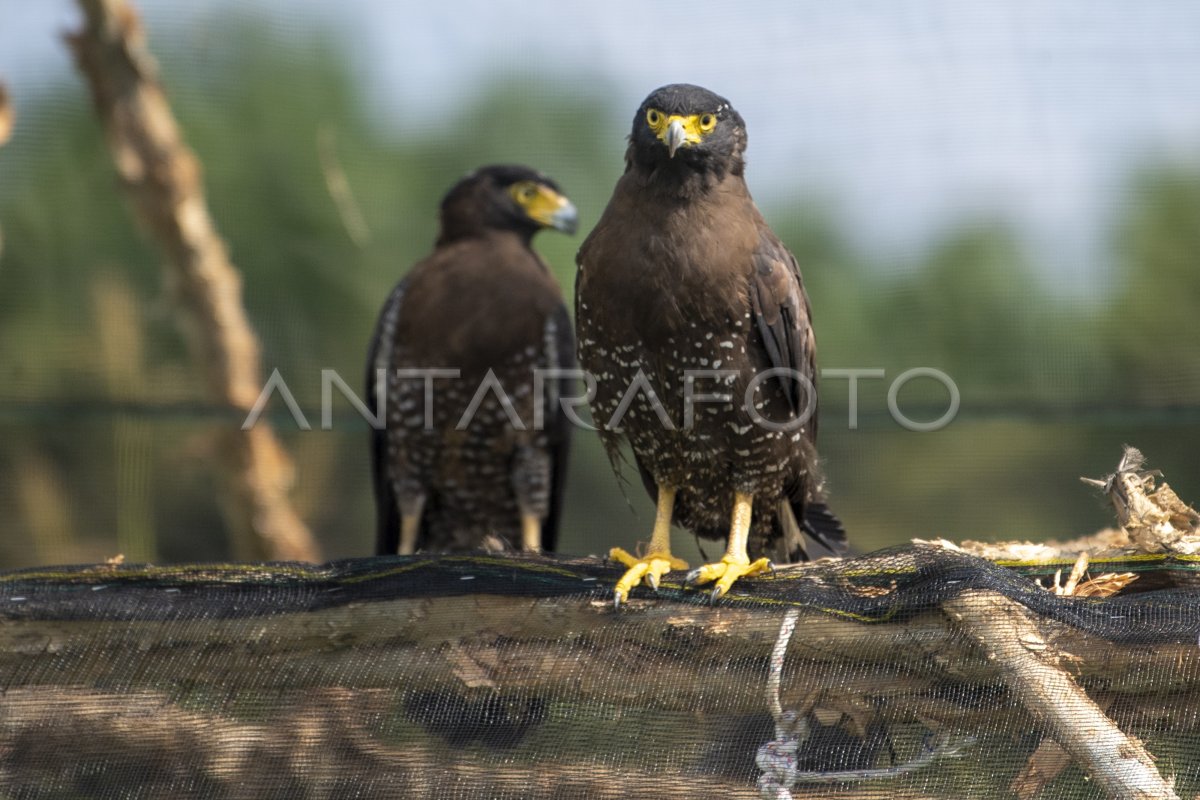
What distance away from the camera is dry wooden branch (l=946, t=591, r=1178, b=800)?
2.46 m

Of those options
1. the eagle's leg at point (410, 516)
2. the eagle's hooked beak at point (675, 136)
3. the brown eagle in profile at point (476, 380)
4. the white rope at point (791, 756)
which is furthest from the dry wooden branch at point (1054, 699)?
the eagle's leg at point (410, 516)

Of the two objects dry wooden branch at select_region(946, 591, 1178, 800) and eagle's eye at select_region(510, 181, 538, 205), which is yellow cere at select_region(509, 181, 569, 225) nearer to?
eagle's eye at select_region(510, 181, 538, 205)

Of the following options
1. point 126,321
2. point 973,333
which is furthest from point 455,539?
point 973,333

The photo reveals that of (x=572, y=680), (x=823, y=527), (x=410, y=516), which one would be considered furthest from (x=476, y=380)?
(x=572, y=680)

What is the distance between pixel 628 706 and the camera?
2727 millimetres

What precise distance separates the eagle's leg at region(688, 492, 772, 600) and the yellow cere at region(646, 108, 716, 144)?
930 mm

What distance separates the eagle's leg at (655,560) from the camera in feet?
9.52

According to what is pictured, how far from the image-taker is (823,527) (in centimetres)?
408

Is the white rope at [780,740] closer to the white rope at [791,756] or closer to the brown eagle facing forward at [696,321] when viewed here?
the white rope at [791,756]

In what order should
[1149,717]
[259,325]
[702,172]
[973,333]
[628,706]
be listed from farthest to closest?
1. [259,325]
2. [973,333]
3. [702,172]
4. [628,706]
5. [1149,717]

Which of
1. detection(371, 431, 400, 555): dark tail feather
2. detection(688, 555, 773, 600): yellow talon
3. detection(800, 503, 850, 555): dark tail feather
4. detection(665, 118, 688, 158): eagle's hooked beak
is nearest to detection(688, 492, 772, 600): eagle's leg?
detection(688, 555, 773, 600): yellow talon

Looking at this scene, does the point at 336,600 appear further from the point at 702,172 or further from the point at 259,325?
the point at 259,325

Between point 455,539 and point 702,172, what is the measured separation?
238 cm

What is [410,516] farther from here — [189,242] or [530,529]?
[189,242]
